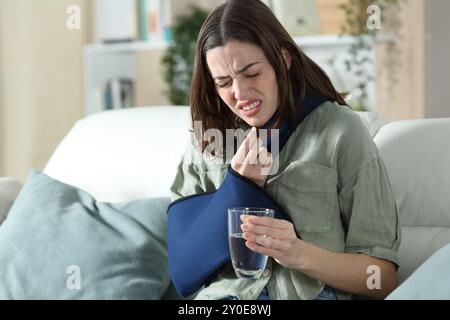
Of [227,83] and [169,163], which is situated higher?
[227,83]

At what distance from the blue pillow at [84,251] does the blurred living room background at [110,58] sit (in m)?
1.41

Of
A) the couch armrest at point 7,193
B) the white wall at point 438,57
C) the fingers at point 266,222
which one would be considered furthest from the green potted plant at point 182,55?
→ the fingers at point 266,222

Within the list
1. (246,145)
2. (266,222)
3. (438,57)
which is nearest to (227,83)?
(246,145)

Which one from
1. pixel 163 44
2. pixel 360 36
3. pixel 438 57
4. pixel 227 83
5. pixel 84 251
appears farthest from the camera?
pixel 163 44

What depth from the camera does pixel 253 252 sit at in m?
1.39

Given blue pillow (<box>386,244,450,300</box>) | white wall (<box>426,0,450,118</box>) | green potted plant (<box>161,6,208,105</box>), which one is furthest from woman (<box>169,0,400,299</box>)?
green potted plant (<box>161,6,208,105</box>)

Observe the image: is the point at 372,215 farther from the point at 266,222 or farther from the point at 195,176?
the point at 195,176

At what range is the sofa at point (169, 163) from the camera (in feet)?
5.73

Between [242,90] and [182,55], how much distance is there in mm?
2039

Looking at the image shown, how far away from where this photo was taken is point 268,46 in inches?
62.0

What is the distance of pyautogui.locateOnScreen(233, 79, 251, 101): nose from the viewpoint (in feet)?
5.17

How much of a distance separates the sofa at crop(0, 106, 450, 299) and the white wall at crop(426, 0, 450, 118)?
1010mm

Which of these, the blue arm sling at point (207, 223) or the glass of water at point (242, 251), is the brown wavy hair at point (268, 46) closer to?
the blue arm sling at point (207, 223)
